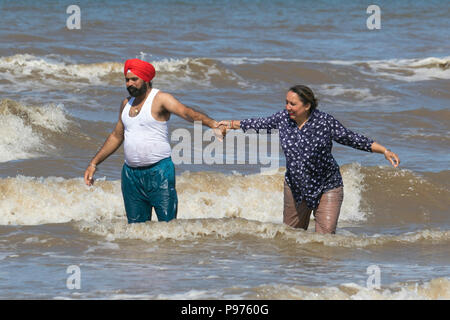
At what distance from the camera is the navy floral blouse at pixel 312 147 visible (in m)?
6.30

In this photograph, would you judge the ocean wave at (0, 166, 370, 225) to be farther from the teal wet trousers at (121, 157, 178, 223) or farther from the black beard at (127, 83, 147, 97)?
the black beard at (127, 83, 147, 97)

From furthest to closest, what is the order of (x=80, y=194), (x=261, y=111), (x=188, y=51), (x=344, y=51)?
(x=344, y=51) < (x=188, y=51) < (x=261, y=111) < (x=80, y=194)

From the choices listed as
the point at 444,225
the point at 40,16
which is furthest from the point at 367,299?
the point at 40,16

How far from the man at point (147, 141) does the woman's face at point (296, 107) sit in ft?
2.08

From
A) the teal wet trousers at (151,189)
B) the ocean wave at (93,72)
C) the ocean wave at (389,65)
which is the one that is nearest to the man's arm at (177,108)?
the teal wet trousers at (151,189)

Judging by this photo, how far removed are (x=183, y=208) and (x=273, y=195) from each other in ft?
3.88

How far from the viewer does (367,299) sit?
5.57 meters

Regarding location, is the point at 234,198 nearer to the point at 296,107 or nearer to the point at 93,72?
the point at 296,107

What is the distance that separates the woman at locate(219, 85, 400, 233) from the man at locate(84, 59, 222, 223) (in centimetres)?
62

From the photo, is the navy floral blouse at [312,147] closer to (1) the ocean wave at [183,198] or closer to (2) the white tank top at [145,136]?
(2) the white tank top at [145,136]

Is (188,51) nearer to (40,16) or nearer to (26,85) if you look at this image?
(26,85)

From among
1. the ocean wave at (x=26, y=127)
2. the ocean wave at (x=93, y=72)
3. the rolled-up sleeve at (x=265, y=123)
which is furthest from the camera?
the ocean wave at (x=93, y=72)

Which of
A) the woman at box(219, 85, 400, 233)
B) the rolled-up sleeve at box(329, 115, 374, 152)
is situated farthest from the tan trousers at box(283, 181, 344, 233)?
the rolled-up sleeve at box(329, 115, 374, 152)

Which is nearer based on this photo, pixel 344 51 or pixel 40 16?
pixel 344 51
